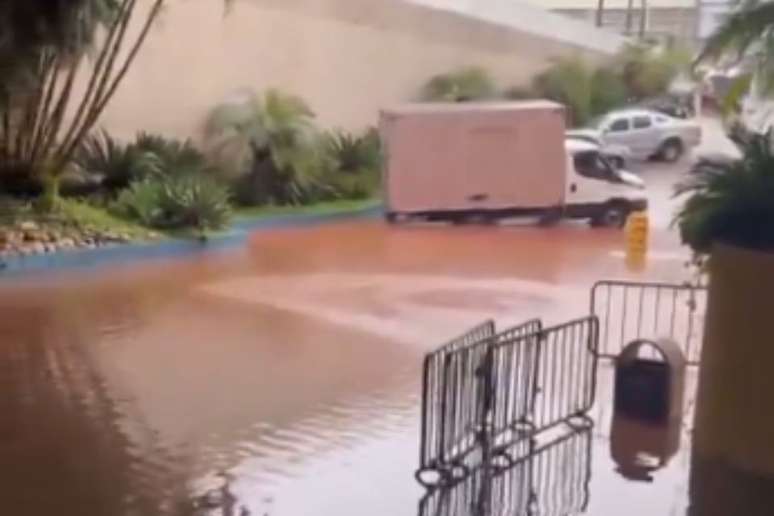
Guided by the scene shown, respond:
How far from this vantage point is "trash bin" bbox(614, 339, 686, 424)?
10.6 metres

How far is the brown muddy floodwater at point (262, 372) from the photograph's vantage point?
885cm

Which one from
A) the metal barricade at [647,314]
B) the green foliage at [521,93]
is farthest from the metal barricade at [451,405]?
the green foliage at [521,93]

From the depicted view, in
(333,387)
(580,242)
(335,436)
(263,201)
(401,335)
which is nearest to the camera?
(335,436)

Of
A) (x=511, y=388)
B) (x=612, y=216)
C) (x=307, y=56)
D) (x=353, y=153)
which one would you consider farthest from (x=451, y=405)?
(x=307, y=56)

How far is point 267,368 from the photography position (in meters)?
12.4

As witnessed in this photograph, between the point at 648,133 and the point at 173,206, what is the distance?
13.8 metres

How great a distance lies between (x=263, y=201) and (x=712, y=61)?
12.7 metres

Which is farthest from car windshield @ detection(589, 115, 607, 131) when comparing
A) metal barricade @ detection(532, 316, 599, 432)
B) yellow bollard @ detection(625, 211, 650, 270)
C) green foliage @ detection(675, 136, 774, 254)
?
green foliage @ detection(675, 136, 774, 254)

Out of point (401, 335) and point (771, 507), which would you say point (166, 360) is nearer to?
point (401, 335)

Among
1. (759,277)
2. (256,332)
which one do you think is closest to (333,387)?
(256,332)

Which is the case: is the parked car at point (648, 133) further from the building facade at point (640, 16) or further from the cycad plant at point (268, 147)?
the cycad plant at point (268, 147)

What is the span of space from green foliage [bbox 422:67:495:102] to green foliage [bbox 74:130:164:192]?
8.16 meters

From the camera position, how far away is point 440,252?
774 inches

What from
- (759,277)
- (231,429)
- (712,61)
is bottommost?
(231,429)
